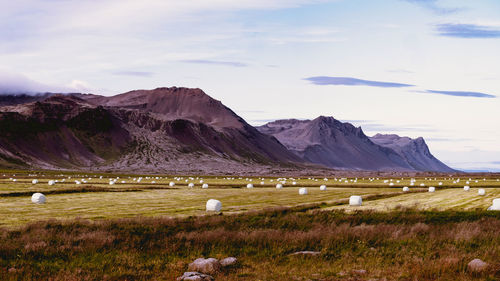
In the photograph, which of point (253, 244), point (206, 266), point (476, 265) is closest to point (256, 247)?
point (253, 244)

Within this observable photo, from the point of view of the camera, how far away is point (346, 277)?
802 inches

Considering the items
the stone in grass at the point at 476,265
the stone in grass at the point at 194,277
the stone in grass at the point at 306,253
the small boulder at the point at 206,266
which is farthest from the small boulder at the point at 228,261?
the stone in grass at the point at 476,265

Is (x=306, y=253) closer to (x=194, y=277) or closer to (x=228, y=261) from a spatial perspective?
(x=228, y=261)

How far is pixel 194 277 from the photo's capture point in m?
19.4

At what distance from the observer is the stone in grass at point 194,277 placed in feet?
63.3

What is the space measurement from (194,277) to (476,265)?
11127 mm

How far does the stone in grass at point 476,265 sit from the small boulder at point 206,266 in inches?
392

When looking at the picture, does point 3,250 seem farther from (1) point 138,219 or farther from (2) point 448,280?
(2) point 448,280

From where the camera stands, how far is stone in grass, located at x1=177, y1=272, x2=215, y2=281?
760 inches

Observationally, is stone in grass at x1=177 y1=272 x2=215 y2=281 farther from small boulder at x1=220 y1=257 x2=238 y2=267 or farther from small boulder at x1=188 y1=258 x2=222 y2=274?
small boulder at x1=220 y1=257 x2=238 y2=267

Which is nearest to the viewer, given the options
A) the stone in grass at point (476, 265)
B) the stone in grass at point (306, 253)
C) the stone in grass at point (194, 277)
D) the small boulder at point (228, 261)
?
the stone in grass at point (194, 277)

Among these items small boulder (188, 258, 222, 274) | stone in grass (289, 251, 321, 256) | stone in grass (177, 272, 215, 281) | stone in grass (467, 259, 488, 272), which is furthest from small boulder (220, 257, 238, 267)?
stone in grass (467, 259, 488, 272)

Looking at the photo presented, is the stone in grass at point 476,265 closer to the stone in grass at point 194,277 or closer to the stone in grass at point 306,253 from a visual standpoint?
the stone in grass at point 306,253

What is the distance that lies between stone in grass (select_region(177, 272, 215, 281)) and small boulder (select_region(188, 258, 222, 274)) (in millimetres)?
761
